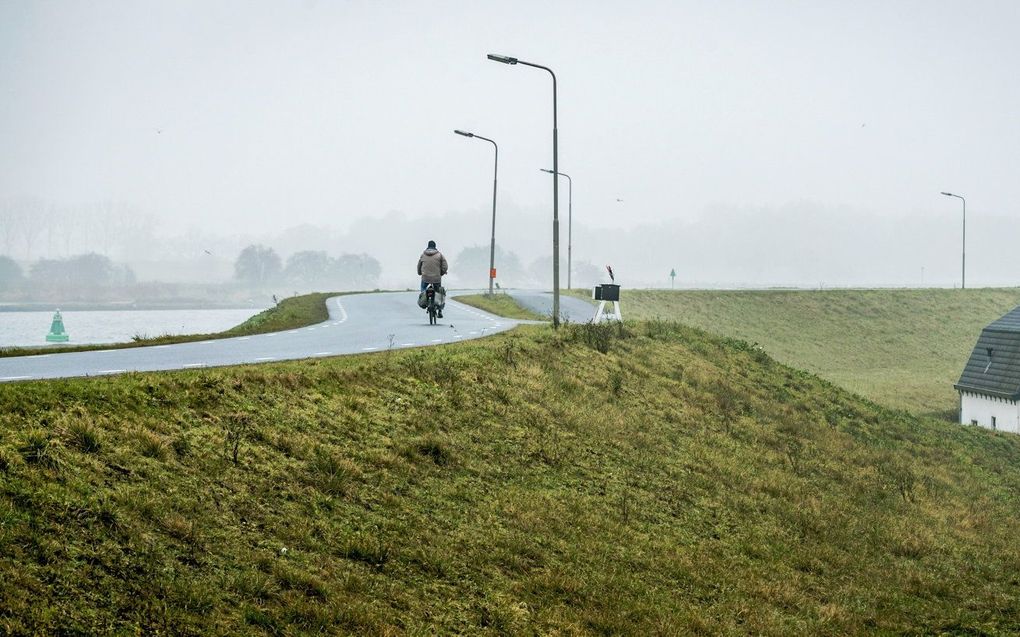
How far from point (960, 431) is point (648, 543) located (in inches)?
1114

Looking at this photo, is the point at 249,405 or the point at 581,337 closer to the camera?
the point at 249,405

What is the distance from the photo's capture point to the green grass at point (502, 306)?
119 feet

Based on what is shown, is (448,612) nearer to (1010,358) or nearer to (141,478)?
(141,478)

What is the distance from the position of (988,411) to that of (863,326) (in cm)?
2636

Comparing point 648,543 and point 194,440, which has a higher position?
point 194,440

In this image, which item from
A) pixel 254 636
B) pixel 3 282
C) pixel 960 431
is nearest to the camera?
pixel 254 636

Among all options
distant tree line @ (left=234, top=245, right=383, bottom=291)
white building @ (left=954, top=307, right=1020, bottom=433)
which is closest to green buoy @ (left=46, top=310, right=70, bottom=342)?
white building @ (left=954, top=307, right=1020, bottom=433)

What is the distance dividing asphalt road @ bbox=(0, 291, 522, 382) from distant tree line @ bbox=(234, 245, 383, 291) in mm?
130527

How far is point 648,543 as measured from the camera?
40.3 feet

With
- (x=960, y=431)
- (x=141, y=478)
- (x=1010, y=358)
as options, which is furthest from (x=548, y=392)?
(x=1010, y=358)

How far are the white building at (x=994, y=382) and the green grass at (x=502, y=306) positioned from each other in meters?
23.0

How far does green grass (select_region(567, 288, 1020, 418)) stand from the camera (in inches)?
2105

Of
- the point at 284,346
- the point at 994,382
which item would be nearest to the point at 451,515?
the point at 284,346

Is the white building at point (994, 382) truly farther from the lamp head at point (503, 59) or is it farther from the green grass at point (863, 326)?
the lamp head at point (503, 59)
